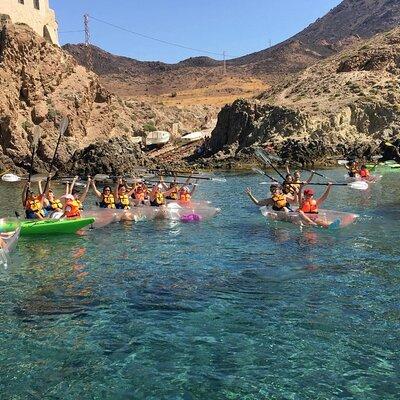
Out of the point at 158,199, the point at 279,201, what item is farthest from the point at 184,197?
the point at 279,201

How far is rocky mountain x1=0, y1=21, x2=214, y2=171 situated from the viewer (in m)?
42.9

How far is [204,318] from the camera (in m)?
8.91

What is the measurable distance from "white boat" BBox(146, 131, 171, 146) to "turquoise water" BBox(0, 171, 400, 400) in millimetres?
42766

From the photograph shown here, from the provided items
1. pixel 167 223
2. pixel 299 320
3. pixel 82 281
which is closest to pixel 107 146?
pixel 167 223

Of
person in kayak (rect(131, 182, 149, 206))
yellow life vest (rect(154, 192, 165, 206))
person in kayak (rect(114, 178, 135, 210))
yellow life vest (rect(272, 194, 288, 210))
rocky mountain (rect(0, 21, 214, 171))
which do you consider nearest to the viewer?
yellow life vest (rect(272, 194, 288, 210))

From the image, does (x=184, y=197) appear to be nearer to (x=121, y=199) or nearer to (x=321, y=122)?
(x=121, y=199)

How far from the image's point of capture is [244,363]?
732cm

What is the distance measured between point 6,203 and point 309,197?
15.9 meters

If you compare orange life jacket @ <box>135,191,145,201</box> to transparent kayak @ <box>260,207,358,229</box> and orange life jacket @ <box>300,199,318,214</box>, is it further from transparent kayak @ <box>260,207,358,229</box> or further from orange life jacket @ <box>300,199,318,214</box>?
orange life jacket @ <box>300,199,318,214</box>

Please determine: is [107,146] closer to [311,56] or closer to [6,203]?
[6,203]

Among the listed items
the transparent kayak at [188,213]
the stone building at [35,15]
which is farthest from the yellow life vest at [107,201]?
the stone building at [35,15]

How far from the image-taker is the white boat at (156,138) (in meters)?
57.4

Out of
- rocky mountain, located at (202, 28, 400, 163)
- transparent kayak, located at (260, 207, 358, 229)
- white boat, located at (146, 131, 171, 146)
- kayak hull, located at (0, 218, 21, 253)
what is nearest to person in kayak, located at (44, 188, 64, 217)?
kayak hull, located at (0, 218, 21, 253)

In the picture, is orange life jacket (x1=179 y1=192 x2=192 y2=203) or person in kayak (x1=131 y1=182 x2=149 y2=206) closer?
person in kayak (x1=131 y1=182 x2=149 y2=206)
